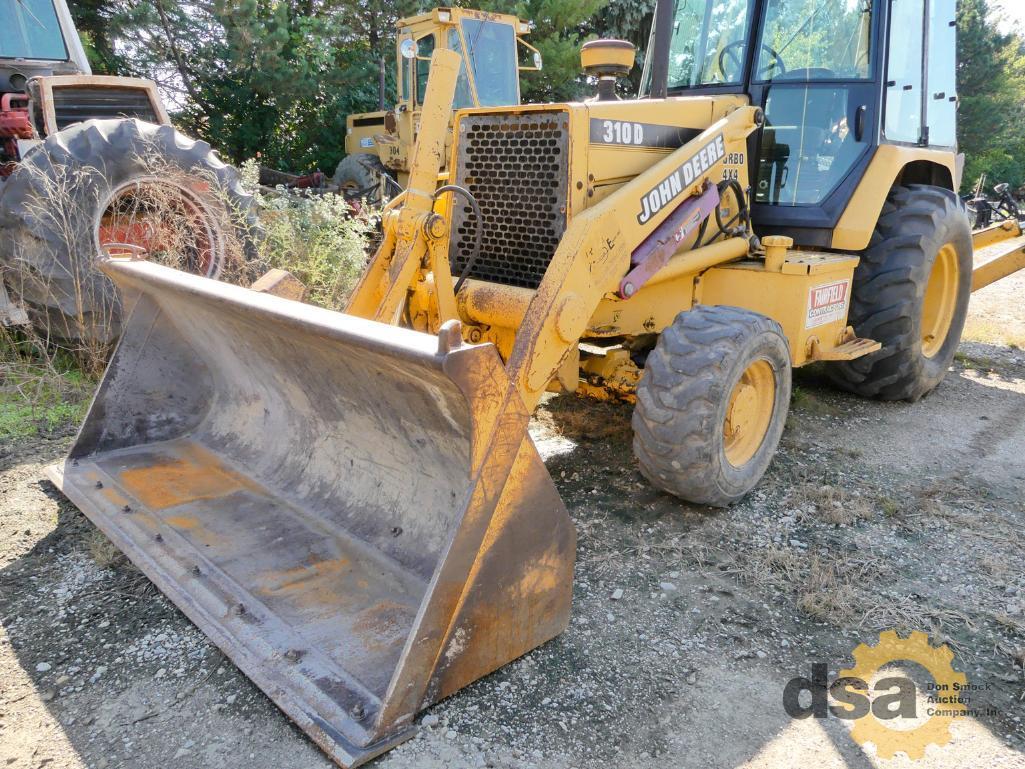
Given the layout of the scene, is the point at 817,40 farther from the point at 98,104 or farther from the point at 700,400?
the point at 98,104

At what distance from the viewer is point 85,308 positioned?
477 cm

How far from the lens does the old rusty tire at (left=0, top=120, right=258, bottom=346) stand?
4617 mm

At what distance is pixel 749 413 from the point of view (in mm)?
3666

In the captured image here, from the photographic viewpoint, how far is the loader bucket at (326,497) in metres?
2.17

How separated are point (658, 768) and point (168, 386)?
2.87 metres

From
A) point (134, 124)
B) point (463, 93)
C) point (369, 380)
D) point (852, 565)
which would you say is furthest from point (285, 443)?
point (463, 93)

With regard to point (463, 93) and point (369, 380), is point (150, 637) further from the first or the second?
point (463, 93)

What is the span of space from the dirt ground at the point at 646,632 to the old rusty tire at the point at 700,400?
26 centimetres

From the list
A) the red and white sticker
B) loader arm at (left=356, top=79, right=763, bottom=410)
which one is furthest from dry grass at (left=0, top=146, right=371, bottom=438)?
the red and white sticker

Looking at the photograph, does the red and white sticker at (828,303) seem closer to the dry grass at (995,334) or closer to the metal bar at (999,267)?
the metal bar at (999,267)

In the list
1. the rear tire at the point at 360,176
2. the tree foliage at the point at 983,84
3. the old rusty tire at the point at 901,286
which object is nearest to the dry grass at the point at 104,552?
the old rusty tire at the point at 901,286

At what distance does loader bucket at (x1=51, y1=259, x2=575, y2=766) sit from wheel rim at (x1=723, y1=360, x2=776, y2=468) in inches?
54.1

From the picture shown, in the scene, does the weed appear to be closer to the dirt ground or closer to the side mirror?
the dirt ground

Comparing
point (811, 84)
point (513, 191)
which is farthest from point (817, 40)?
point (513, 191)
